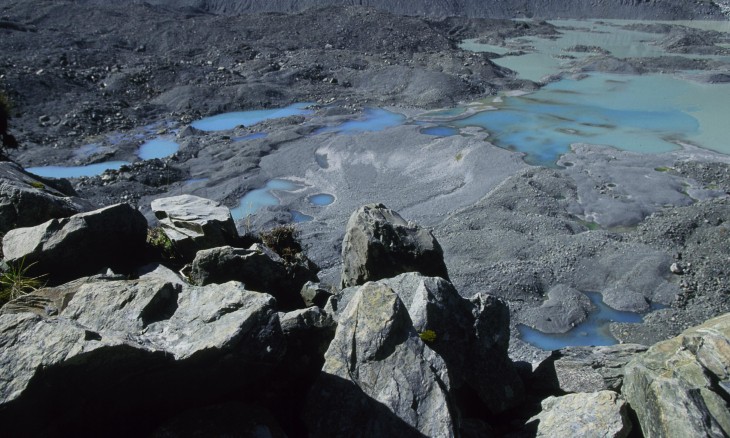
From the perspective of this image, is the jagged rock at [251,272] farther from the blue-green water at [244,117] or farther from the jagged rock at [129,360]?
the blue-green water at [244,117]

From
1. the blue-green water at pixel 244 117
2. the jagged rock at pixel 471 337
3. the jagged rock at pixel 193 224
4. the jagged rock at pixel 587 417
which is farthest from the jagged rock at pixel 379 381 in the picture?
the blue-green water at pixel 244 117

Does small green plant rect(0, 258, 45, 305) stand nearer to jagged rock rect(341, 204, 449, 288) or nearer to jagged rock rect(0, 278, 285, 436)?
jagged rock rect(0, 278, 285, 436)

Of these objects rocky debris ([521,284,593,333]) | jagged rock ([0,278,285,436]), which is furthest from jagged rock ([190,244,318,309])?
rocky debris ([521,284,593,333])

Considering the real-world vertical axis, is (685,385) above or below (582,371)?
above

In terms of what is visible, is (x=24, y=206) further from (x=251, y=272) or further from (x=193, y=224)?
(x=251, y=272)

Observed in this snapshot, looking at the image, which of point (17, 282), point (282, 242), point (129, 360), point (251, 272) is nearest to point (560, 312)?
point (282, 242)

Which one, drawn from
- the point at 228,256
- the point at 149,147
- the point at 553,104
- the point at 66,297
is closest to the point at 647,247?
the point at 228,256
